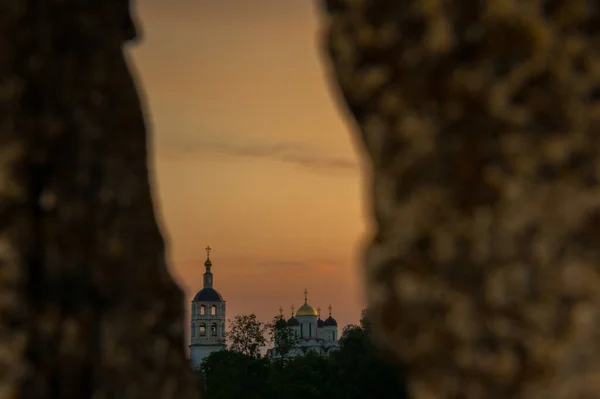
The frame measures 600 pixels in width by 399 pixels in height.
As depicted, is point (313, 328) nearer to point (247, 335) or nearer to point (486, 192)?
point (247, 335)

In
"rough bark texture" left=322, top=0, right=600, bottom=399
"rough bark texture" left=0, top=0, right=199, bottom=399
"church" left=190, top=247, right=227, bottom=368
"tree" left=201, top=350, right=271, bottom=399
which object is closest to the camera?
"rough bark texture" left=322, top=0, right=600, bottom=399

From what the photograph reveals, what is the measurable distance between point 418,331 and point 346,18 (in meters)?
0.78

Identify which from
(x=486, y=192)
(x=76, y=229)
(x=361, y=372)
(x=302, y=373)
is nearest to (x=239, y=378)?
(x=302, y=373)

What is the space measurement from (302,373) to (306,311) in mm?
54133

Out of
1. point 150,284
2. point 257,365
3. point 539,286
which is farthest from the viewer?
point 257,365

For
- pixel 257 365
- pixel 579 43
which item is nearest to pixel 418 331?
pixel 579 43

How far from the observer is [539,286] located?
227 centimetres

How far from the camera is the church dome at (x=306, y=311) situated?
97375 mm

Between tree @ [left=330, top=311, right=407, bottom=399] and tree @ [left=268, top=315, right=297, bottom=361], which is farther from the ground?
tree @ [left=268, top=315, right=297, bottom=361]

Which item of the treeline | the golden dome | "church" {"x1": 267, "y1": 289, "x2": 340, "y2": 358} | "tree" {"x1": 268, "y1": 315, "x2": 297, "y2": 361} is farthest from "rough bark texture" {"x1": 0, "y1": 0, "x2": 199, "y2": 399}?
the golden dome

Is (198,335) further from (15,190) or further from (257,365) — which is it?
(15,190)

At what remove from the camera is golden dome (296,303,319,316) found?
97.4 m

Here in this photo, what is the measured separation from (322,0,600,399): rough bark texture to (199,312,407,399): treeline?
1746cm

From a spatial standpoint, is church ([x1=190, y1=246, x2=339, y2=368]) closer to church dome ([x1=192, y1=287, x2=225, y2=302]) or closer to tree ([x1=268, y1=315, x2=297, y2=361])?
church dome ([x1=192, y1=287, x2=225, y2=302])
